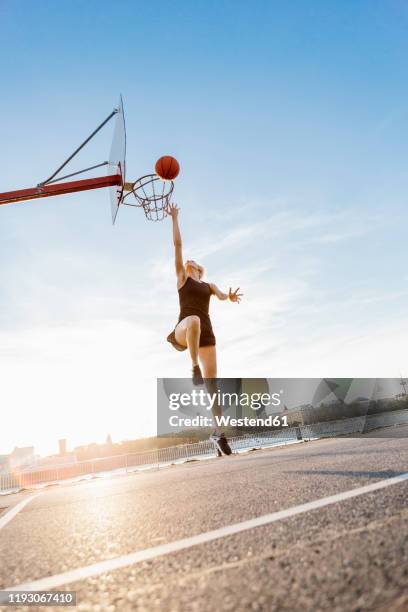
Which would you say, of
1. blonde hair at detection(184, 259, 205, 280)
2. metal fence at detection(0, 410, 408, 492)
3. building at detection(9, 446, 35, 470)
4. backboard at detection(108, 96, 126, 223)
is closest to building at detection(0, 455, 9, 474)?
building at detection(9, 446, 35, 470)

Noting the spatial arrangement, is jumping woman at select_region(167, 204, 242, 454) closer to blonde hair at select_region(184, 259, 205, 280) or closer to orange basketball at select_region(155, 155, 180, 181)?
blonde hair at select_region(184, 259, 205, 280)

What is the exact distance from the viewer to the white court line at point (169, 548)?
103 centimetres

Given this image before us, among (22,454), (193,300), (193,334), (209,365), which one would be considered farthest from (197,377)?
(22,454)

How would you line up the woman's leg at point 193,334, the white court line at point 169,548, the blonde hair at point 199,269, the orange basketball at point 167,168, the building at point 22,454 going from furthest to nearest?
the building at point 22,454, the orange basketball at point 167,168, the blonde hair at point 199,269, the woman's leg at point 193,334, the white court line at point 169,548

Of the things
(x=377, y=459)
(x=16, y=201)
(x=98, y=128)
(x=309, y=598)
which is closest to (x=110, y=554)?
(x=309, y=598)

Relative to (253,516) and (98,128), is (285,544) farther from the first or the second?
(98,128)

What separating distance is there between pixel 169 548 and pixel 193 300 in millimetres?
3537

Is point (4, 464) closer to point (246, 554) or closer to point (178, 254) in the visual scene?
point (178, 254)

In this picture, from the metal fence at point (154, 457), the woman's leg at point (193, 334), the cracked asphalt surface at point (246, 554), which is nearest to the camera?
the cracked asphalt surface at point (246, 554)

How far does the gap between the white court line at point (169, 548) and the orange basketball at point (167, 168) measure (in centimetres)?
661

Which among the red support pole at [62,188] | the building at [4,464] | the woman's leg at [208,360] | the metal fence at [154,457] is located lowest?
the building at [4,464]

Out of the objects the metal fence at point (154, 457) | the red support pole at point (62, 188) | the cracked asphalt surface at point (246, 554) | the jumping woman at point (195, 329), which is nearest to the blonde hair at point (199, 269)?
the jumping woman at point (195, 329)

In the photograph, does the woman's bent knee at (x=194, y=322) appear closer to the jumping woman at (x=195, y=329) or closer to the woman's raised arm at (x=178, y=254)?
the jumping woman at (x=195, y=329)

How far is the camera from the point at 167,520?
158 centimetres
